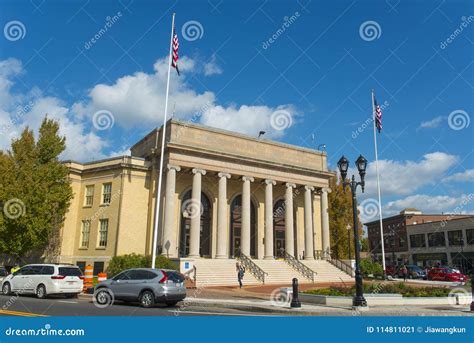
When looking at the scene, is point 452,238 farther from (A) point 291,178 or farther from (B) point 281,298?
(B) point 281,298

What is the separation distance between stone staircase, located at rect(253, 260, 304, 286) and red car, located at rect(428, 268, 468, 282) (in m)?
16.1

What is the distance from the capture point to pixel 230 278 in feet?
97.8

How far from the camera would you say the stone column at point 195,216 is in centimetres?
3191

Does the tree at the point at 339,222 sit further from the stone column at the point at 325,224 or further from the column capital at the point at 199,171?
the column capital at the point at 199,171

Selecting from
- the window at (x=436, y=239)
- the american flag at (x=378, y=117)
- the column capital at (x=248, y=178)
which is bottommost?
the window at (x=436, y=239)

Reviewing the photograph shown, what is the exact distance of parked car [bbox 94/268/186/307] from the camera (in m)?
15.5

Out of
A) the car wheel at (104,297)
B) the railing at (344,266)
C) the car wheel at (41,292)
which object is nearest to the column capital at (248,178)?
the railing at (344,266)

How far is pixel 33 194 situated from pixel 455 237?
64.4 meters

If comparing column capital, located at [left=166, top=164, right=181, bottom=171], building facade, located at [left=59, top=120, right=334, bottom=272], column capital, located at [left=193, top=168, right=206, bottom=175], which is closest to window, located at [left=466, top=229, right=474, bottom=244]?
building facade, located at [left=59, top=120, right=334, bottom=272]

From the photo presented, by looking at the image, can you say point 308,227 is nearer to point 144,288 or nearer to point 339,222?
point 339,222

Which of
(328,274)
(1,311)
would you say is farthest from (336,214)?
(1,311)

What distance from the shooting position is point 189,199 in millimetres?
36188

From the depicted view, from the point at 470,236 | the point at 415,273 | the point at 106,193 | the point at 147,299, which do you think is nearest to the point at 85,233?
the point at 106,193

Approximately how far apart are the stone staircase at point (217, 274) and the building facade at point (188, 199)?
1.46 m
